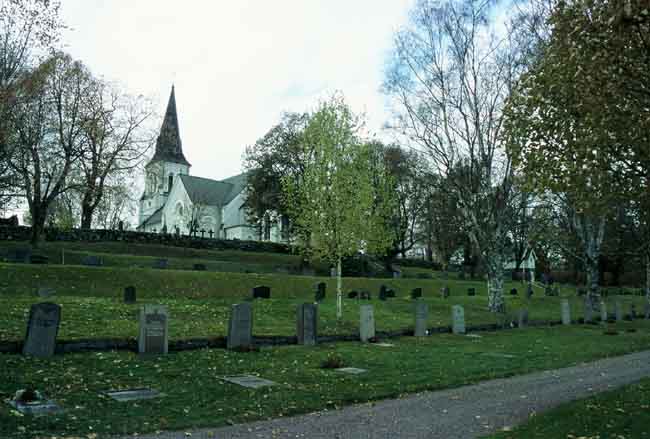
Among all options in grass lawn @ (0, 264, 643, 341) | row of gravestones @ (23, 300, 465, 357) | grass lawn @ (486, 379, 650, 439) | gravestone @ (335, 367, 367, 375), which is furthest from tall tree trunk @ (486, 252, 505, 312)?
grass lawn @ (486, 379, 650, 439)

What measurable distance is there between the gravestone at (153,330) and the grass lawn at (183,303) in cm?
129

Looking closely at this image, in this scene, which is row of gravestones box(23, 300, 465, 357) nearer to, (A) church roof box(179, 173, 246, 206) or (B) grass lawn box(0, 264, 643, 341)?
(B) grass lawn box(0, 264, 643, 341)

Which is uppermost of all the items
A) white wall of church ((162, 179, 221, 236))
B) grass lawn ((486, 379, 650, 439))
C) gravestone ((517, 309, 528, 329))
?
white wall of church ((162, 179, 221, 236))

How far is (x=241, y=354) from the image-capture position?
1266 cm

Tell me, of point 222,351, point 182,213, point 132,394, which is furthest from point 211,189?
point 132,394

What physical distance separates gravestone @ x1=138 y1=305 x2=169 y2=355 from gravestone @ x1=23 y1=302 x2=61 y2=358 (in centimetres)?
177

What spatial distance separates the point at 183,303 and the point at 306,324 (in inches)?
294

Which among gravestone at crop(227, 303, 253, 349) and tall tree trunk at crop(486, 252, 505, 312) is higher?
tall tree trunk at crop(486, 252, 505, 312)

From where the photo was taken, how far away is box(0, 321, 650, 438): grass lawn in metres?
7.26

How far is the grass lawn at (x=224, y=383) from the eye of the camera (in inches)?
286

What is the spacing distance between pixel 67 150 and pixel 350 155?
19.4 metres

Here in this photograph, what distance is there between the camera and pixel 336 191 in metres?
21.4

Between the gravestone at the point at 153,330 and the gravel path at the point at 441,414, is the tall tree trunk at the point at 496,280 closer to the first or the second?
the gravel path at the point at 441,414

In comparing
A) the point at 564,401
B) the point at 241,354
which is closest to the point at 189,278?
the point at 241,354
